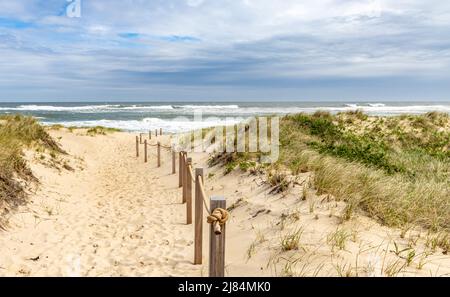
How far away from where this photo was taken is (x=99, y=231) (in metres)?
7.60

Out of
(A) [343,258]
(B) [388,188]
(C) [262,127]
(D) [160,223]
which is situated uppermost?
(C) [262,127]

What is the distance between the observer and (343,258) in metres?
4.81

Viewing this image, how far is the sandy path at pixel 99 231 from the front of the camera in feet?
19.0

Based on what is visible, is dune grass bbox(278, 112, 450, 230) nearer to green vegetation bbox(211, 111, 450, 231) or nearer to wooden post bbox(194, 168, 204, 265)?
green vegetation bbox(211, 111, 450, 231)

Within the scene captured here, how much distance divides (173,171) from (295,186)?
285 inches

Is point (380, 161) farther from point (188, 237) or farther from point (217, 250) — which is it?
point (217, 250)

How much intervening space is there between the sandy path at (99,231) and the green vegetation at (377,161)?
281 centimetres

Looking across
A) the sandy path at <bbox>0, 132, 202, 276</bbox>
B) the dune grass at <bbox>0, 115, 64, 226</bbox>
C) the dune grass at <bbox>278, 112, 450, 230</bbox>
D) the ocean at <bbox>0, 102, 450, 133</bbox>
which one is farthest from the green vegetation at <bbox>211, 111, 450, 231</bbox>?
the ocean at <bbox>0, 102, 450, 133</bbox>

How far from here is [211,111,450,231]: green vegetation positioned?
6.60 m

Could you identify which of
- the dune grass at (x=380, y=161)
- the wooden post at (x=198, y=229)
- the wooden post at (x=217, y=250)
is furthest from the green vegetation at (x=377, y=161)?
the wooden post at (x=217, y=250)

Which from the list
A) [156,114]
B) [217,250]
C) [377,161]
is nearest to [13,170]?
[217,250]

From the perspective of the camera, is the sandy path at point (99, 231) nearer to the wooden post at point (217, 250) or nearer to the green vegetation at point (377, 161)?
the wooden post at point (217, 250)
